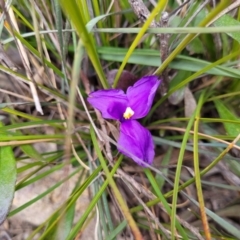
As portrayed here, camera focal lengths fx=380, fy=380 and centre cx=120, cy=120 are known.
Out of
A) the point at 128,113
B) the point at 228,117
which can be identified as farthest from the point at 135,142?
the point at 228,117

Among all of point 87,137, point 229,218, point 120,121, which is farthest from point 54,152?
point 229,218

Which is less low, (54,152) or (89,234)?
(54,152)

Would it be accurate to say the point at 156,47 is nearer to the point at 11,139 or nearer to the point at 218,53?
the point at 218,53

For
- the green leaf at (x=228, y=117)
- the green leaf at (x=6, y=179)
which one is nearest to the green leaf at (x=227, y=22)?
the green leaf at (x=228, y=117)

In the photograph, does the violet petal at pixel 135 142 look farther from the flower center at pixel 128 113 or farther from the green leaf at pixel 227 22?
the green leaf at pixel 227 22

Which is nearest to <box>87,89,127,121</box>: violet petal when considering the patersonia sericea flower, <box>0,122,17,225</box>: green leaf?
the patersonia sericea flower

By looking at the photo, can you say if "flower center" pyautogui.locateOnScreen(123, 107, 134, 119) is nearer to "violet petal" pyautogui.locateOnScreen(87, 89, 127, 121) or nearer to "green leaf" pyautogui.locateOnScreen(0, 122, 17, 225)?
"violet petal" pyautogui.locateOnScreen(87, 89, 127, 121)

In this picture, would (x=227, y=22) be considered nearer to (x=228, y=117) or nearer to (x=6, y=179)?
(x=228, y=117)
